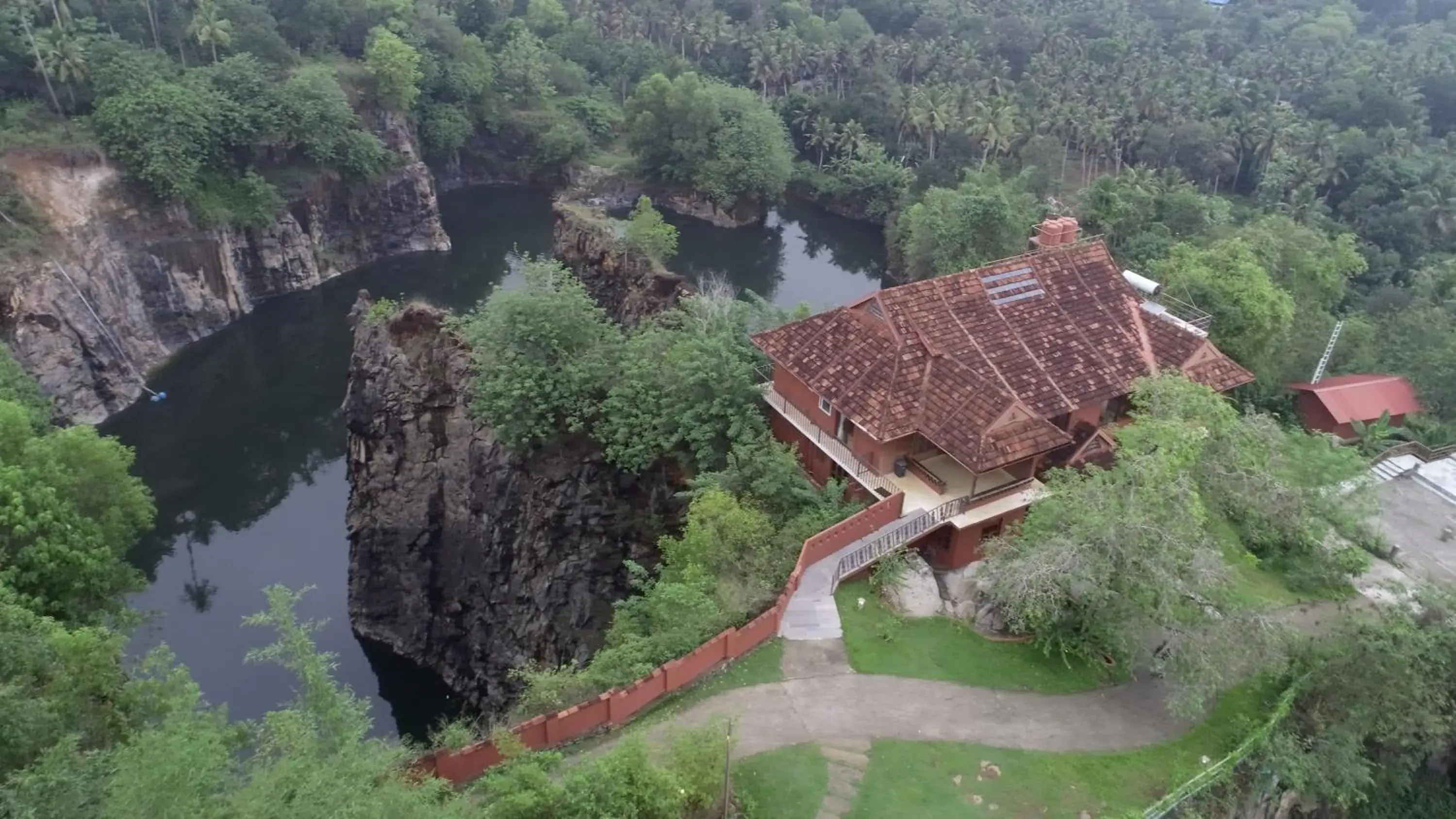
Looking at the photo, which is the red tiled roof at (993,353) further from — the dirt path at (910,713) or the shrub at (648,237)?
the shrub at (648,237)

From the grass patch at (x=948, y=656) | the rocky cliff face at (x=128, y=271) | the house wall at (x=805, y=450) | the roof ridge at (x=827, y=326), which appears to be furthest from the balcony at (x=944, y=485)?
the rocky cliff face at (x=128, y=271)

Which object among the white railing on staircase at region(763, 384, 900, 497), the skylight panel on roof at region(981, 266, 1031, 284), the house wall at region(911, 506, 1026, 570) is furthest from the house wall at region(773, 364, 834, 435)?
the skylight panel on roof at region(981, 266, 1031, 284)

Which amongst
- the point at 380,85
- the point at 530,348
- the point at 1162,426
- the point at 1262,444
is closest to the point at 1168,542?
the point at 1162,426

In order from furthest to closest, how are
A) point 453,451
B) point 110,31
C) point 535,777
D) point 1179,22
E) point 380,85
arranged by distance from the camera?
point 1179,22, point 380,85, point 110,31, point 453,451, point 535,777

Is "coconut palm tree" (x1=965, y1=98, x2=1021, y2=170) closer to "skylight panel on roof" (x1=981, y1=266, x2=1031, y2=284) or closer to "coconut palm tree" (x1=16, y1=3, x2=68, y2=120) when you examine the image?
"skylight panel on roof" (x1=981, y1=266, x2=1031, y2=284)

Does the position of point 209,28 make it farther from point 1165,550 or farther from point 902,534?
point 1165,550

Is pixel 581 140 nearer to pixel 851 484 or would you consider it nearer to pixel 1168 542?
pixel 851 484

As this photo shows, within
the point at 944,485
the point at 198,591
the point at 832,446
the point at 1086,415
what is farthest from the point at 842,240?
the point at 944,485
